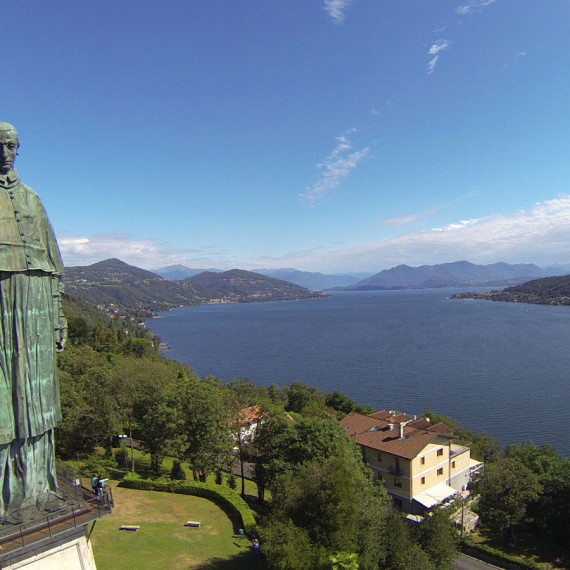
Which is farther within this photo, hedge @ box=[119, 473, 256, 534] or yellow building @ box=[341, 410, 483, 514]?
yellow building @ box=[341, 410, 483, 514]

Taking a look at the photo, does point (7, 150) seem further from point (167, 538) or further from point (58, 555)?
point (167, 538)

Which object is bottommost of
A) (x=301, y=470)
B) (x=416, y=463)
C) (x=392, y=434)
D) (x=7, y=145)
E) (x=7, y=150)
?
(x=416, y=463)

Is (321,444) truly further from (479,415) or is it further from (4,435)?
(479,415)

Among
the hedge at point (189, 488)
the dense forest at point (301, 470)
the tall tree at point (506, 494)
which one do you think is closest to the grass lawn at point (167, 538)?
the hedge at point (189, 488)

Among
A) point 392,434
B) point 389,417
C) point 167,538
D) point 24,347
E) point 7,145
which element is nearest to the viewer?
point 7,145

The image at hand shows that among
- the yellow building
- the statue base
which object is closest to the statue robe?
the statue base

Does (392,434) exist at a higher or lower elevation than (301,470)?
lower

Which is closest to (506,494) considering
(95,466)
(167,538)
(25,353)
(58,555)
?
(167,538)

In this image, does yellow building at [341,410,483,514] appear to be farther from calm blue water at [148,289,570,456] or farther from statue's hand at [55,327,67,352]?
statue's hand at [55,327,67,352]

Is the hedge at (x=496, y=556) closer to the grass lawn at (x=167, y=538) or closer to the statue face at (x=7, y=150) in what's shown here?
the grass lawn at (x=167, y=538)
